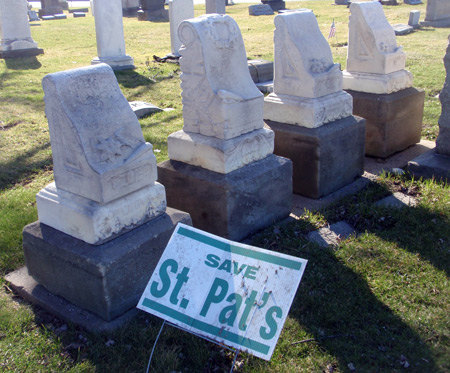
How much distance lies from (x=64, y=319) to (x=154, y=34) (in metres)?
14.3

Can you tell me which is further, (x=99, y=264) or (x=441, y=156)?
(x=441, y=156)

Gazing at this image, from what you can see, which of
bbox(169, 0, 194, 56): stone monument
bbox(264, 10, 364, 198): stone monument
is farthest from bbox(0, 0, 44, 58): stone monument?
bbox(264, 10, 364, 198): stone monument

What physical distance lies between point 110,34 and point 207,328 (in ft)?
30.8

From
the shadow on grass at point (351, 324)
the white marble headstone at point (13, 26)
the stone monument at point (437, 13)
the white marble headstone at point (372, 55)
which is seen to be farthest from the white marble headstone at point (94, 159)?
the stone monument at point (437, 13)

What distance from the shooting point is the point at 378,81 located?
5.43m

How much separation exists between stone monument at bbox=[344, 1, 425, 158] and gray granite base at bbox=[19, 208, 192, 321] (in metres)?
2.95

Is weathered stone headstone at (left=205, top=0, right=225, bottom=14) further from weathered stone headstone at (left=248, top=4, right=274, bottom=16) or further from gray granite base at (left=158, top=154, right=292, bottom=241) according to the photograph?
weathered stone headstone at (left=248, top=4, right=274, bottom=16)

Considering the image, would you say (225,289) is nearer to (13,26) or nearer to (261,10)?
(13,26)

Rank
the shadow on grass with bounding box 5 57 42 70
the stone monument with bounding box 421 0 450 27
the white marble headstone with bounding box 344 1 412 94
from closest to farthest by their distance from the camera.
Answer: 1. the white marble headstone with bounding box 344 1 412 94
2. the shadow on grass with bounding box 5 57 42 70
3. the stone monument with bounding box 421 0 450 27

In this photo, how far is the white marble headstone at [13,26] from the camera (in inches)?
482

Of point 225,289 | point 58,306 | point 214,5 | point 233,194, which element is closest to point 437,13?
point 214,5

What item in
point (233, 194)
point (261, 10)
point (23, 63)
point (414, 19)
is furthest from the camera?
point (261, 10)

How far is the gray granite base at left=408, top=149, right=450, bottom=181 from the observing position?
4777 mm

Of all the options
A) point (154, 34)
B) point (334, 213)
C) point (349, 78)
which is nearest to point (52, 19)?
point (154, 34)
